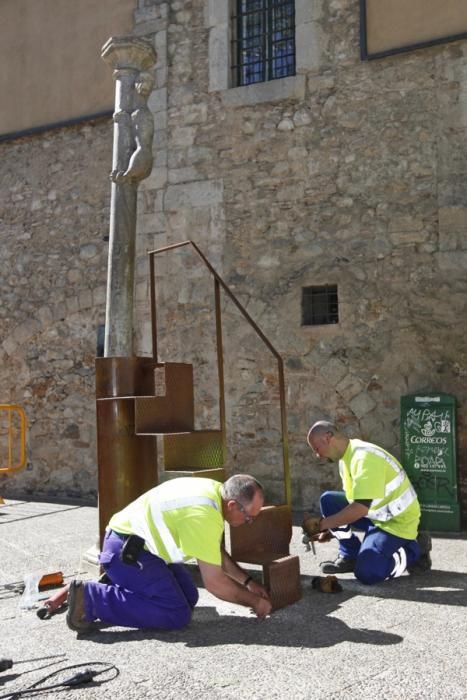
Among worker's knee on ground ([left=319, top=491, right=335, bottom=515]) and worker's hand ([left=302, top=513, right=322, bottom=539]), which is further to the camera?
worker's knee on ground ([left=319, top=491, right=335, bottom=515])

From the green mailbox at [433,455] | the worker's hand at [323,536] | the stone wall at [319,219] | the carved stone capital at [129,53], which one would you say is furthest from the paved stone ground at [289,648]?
the carved stone capital at [129,53]

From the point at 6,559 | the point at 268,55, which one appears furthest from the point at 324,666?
the point at 268,55

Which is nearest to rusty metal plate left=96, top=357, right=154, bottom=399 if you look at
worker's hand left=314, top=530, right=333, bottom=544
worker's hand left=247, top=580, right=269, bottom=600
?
worker's hand left=314, top=530, right=333, bottom=544

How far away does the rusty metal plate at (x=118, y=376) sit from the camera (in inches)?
209

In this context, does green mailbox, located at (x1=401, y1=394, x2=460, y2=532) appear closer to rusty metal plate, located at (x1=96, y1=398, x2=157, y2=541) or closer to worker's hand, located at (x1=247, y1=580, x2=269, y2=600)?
rusty metal plate, located at (x1=96, y1=398, x2=157, y2=541)

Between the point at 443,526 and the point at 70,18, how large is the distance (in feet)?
24.6

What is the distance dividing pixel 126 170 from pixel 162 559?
3.02 metres

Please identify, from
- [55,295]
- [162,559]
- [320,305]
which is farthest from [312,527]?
[55,295]

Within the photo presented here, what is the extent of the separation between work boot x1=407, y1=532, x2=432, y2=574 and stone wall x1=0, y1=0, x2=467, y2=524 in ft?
7.18

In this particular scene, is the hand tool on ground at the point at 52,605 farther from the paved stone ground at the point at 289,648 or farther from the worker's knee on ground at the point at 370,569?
the worker's knee on ground at the point at 370,569

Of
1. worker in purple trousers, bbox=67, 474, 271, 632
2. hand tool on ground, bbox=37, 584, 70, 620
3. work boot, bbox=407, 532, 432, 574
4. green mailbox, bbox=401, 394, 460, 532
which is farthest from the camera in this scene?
green mailbox, bbox=401, 394, 460, 532

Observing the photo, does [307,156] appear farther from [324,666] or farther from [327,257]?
[324,666]

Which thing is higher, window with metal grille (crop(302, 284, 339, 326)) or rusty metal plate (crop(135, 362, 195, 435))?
window with metal grille (crop(302, 284, 339, 326))

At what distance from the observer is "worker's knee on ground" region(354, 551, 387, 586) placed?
482 cm
